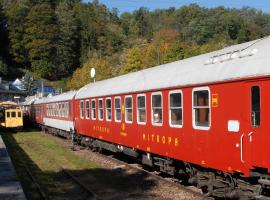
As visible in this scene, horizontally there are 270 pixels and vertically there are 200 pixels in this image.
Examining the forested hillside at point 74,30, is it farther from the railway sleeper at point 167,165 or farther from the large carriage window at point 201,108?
the large carriage window at point 201,108

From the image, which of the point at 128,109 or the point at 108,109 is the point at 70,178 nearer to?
the point at 128,109

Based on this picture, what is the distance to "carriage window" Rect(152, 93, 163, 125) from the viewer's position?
1396 cm

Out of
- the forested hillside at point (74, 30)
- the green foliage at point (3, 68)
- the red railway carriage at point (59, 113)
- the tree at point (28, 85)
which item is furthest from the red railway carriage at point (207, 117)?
the green foliage at point (3, 68)

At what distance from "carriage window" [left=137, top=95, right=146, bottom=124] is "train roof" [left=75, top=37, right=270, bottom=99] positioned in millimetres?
289

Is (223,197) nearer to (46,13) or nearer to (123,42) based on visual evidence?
(123,42)

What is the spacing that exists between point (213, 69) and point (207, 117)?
1.07 m

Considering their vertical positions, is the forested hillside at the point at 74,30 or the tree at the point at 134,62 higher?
the forested hillside at the point at 74,30

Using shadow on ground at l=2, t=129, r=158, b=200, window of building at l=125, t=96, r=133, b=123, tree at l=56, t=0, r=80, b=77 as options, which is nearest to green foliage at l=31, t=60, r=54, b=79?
tree at l=56, t=0, r=80, b=77

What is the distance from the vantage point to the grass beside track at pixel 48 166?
14594 millimetres

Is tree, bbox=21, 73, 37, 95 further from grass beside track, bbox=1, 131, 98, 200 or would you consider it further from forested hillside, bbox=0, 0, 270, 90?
grass beside track, bbox=1, 131, 98, 200

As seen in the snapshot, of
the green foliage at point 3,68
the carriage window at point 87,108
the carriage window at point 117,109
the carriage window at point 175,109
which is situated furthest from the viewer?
the green foliage at point 3,68

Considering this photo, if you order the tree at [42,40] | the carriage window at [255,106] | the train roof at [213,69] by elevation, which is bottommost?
the carriage window at [255,106]

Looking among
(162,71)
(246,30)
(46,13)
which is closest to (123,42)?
(46,13)

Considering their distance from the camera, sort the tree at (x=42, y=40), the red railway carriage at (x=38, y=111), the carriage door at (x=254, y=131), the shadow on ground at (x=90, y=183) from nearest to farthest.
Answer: the carriage door at (x=254, y=131), the shadow on ground at (x=90, y=183), the red railway carriage at (x=38, y=111), the tree at (x=42, y=40)
